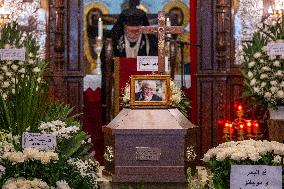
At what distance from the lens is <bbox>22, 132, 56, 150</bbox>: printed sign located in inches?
159

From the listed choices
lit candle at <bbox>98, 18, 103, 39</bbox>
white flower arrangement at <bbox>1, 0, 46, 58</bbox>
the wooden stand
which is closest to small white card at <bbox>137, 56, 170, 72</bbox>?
the wooden stand

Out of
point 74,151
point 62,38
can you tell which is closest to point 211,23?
point 62,38

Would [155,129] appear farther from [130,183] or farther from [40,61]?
[40,61]

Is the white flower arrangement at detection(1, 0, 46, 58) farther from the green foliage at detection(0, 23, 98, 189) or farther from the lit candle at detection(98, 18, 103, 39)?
the green foliage at detection(0, 23, 98, 189)

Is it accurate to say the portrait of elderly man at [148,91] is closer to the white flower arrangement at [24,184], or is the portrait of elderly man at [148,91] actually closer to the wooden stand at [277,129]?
the white flower arrangement at [24,184]

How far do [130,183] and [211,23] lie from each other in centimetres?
495

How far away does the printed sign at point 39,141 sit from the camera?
404 cm

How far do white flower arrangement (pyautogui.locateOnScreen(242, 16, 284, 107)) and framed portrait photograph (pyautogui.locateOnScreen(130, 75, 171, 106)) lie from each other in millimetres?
2253

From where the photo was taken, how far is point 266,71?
725cm

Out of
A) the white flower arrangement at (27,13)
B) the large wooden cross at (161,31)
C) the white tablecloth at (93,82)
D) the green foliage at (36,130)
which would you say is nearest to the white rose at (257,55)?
the large wooden cross at (161,31)

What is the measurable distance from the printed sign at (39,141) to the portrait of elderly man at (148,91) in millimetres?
1251

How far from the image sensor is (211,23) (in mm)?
9352

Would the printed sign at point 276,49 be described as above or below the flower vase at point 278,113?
above

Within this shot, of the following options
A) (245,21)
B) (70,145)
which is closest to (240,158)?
(70,145)
